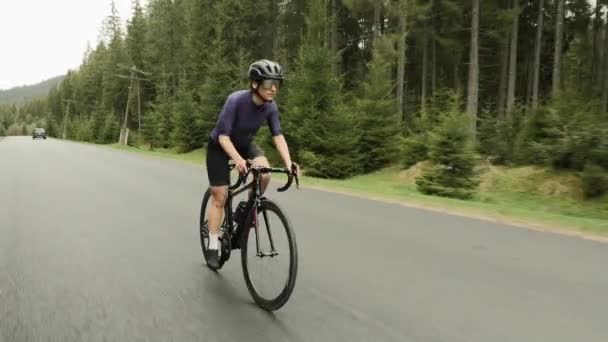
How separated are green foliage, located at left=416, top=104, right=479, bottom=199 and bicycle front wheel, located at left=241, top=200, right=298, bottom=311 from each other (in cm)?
1084

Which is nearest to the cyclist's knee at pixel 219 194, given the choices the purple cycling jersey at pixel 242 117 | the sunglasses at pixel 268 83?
the purple cycling jersey at pixel 242 117

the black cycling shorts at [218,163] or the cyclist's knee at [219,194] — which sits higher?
the black cycling shorts at [218,163]

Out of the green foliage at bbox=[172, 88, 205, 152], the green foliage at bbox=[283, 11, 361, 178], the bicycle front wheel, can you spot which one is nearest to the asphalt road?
the bicycle front wheel

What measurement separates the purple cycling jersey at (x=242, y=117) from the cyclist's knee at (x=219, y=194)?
461mm

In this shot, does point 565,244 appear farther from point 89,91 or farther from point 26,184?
point 89,91

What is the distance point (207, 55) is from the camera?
36500 mm

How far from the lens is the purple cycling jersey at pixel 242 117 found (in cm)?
419

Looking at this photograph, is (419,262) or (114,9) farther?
(114,9)

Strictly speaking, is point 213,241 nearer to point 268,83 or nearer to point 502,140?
point 268,83

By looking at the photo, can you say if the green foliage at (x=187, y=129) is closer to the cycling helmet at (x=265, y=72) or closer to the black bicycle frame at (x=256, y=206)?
the black bicycle frame at (x=256, y=206)

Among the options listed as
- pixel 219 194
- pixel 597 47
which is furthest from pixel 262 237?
pixel 597 47

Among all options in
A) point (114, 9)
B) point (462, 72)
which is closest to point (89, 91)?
point (114, 9)

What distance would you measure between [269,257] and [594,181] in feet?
43.8

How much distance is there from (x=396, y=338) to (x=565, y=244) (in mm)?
4269
